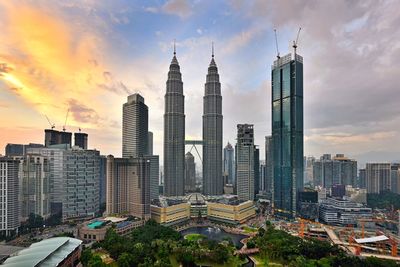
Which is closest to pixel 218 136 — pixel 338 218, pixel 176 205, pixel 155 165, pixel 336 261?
pixel 155 165

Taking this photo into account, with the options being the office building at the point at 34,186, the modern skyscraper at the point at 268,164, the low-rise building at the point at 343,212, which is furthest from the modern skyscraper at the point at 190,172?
the low-rise building at the point at 343,212

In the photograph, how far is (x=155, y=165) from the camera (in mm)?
79000

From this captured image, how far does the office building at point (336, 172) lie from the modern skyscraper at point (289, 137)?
28856 mm

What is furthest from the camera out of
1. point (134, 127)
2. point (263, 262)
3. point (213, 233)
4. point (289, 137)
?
point (134, 127)

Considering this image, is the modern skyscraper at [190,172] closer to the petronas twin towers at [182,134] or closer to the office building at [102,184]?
the petronas twin towers at [182,134]

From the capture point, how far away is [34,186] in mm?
49156

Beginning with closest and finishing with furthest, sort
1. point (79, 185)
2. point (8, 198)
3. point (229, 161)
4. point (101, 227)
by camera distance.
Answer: point (101, 227) < point (8, 198) < point (79, 185) < point (229, 161)

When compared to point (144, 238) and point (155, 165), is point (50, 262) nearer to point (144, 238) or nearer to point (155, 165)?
point (144, 238)

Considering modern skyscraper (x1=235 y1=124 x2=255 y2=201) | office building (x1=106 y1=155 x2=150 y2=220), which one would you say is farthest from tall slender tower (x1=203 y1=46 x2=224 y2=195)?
office building (x1=106 y1=155 x2=150 y2=220)

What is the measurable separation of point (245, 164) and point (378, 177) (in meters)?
39.4

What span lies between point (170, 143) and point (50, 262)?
2021 inches

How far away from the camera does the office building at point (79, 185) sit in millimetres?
53062

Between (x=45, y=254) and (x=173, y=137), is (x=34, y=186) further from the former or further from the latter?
(x=173, y=137)

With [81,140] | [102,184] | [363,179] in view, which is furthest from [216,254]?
[363,179]
